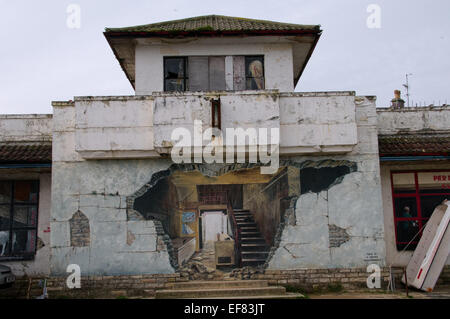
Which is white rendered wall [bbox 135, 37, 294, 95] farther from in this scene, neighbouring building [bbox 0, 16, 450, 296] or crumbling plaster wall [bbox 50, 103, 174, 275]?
crumbling plaster wall [bbox 50, 103, 174, 275]

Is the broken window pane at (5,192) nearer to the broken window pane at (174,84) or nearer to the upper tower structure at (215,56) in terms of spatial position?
the upper tower structure at (215,56)

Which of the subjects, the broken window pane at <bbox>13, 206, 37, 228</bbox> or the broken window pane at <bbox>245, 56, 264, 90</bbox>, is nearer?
the broken window pane at <bbox>13, 206, 37, 228</bbox>

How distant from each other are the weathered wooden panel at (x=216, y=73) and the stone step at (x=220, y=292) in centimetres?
598

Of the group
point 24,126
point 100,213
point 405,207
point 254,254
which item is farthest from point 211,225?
point 24,126

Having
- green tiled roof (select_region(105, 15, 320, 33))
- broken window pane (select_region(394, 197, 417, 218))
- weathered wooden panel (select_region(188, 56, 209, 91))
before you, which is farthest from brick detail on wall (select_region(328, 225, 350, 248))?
green tiled roof (select_region(105, 15, 320, 33))

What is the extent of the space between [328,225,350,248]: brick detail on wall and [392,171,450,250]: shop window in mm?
2229

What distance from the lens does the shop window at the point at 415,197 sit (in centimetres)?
1302

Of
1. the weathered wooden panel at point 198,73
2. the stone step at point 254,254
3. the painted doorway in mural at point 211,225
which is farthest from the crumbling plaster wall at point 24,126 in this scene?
the stone step at point 254,254

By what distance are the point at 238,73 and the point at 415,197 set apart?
21.1 ft

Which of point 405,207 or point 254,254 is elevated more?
point 405,207

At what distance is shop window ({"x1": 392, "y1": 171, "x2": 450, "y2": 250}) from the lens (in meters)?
13.0

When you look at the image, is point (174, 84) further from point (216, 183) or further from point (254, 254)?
point (254, 254)

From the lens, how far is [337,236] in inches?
461

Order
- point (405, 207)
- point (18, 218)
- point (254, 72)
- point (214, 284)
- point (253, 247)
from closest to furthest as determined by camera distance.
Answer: point (214, 284), point (253, 247), point (405, 207), point (18, 218), point (254, 72)
